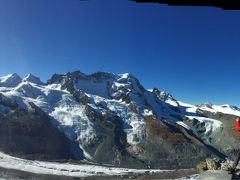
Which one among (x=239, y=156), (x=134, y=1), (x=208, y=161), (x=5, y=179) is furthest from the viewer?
(x=5, y=179)

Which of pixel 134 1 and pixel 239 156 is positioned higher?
pixel 134 1

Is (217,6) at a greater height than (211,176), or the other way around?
(217,6)

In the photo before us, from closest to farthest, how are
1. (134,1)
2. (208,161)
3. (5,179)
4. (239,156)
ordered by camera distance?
(134,1), (239,156), (208,161), (5,179)

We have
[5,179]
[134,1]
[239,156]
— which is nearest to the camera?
[134,1]

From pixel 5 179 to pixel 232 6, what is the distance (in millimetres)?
204827

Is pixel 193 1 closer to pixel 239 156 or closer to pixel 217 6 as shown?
pixel 217 6

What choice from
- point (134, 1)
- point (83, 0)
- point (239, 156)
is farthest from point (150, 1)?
point (239, 156)

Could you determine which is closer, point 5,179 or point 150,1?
point 150,1

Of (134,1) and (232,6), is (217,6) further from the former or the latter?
(134,1)

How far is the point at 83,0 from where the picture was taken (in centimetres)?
379

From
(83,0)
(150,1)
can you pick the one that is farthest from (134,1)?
(83,0)

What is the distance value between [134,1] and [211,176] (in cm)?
485

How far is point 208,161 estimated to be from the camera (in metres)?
10.1

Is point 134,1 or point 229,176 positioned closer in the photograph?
point 134,1
